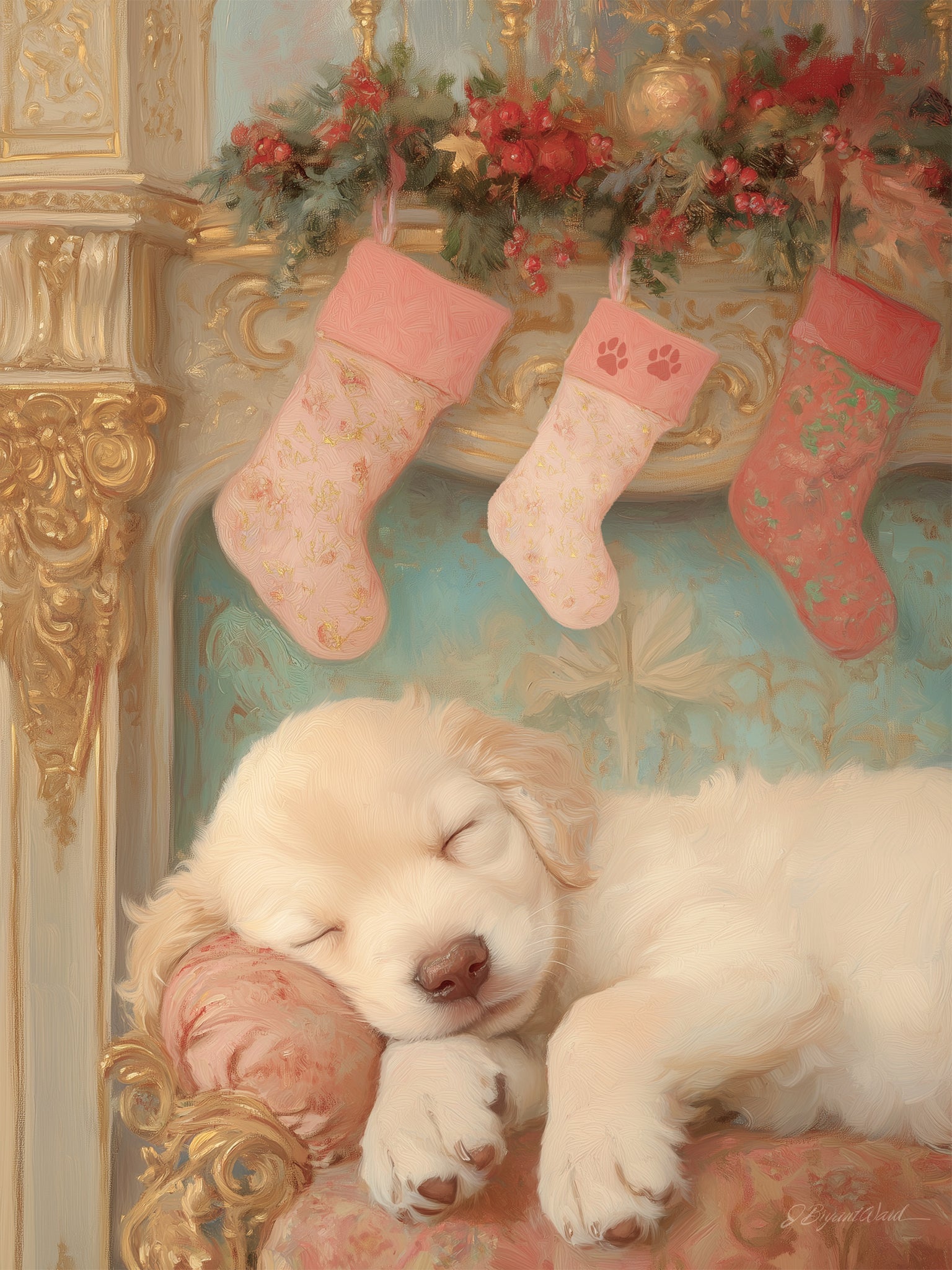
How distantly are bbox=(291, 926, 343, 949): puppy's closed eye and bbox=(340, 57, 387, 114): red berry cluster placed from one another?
4.61 feet

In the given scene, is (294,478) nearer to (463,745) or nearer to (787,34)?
(463,745)

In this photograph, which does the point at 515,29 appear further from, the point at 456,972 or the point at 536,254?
the point at 456,972

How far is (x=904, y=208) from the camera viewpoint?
5.79 ft

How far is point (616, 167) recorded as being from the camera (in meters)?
1.78

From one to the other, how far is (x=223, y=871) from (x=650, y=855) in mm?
735

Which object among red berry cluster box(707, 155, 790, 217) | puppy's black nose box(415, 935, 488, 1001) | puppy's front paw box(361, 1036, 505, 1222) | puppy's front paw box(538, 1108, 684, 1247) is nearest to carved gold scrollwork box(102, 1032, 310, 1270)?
puppy's front paw box(361, 1036, 505, 1222)

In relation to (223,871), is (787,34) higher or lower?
higher

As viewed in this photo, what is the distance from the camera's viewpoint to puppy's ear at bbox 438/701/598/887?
1.68 meters

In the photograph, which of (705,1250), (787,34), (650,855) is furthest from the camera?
(787,34)

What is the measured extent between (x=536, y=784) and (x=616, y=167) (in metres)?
1.10

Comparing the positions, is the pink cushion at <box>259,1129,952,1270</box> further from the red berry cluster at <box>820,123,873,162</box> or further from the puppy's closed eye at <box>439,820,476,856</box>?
the red berry cluster at <box>820,123,873,162</box>

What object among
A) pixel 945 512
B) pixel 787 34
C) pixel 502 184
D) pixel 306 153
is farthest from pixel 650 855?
pixel 787 34

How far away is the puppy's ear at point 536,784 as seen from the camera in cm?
168
